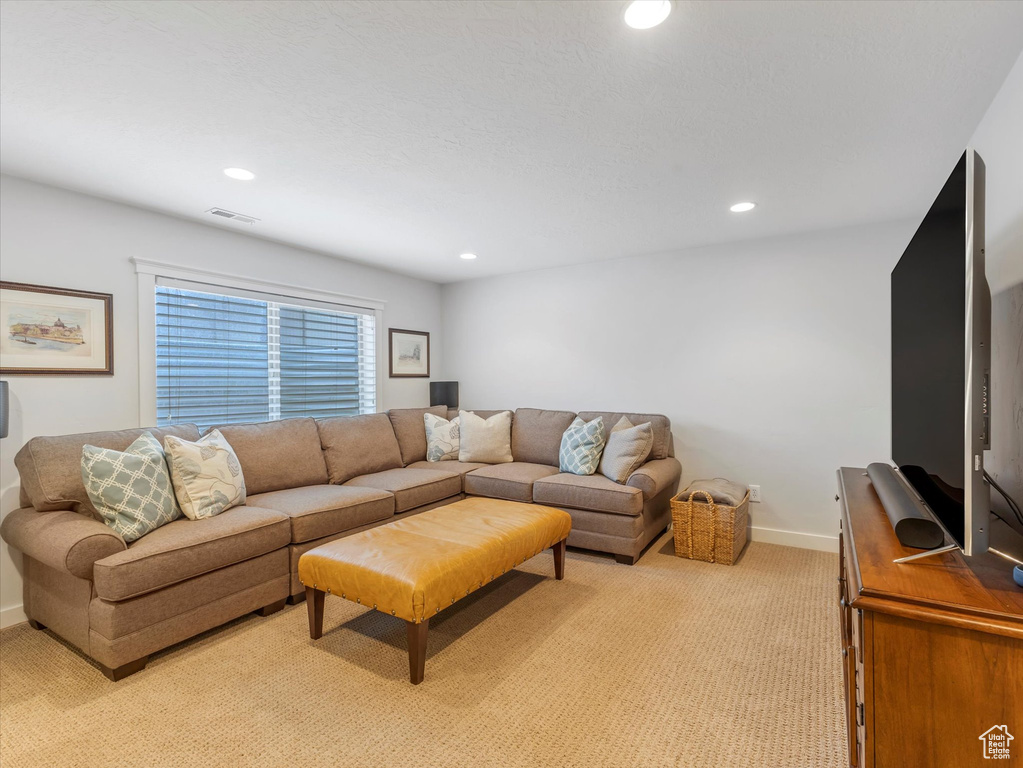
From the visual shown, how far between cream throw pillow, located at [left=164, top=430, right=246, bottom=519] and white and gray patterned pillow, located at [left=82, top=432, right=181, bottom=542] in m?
0.08

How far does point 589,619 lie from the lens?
2.58 m

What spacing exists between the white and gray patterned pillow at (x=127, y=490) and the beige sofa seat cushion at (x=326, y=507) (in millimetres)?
544

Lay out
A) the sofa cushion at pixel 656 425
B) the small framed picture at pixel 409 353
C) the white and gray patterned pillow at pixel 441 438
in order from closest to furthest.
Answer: the sofa cushion at pixel 656 425 < the white and gray patterned pillow at pixel 441 438 < the small framed picture at pixel 409 353

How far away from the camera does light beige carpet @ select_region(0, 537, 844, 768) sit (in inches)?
65.6

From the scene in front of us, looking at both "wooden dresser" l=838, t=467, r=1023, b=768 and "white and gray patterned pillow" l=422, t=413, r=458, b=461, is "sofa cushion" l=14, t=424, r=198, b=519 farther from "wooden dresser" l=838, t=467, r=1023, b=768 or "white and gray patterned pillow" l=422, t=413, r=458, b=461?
"wooden dresser" l=838, t=467, r=1023, b=768

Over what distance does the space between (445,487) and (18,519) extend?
2.36m

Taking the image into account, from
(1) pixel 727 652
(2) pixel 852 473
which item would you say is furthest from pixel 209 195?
(2) pixel 852 473

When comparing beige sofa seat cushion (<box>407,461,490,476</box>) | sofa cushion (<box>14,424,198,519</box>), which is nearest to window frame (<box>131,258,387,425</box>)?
sofa cushion (<box>14,424,198,519</box>)

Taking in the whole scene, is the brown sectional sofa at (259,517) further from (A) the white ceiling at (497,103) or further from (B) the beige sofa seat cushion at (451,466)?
(A) the white ceiling at (497,103)

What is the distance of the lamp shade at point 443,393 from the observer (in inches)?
200

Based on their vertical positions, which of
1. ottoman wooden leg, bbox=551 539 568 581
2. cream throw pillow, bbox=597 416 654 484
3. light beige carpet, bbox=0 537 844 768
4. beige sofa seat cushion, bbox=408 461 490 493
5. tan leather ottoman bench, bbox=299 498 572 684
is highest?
cream throw pillow, bbox=597 416 654 484

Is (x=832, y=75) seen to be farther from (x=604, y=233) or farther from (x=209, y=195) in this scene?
(x=209, y=195)

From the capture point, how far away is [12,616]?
2543 mm

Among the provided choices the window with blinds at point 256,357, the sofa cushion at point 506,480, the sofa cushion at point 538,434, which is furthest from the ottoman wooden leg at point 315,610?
the sofa cushion at point 538,434
